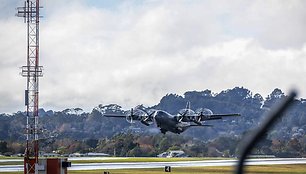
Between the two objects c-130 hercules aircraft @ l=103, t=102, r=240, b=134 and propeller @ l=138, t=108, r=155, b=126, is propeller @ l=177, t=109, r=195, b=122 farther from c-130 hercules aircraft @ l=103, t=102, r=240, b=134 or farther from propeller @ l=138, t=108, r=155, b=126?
propeller @ l=138, t=108, r=155, b=126

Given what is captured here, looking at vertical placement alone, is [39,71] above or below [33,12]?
below

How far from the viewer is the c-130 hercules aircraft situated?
81000mm

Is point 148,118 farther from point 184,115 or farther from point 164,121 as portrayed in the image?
point 164,121

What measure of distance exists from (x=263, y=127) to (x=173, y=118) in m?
80.4

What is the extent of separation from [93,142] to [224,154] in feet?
152

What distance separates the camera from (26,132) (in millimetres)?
46531

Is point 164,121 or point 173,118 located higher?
point 173,118

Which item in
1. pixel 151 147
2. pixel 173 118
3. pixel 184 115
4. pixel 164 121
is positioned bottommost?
pixel 164 121

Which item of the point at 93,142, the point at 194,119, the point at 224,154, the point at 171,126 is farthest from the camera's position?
the point at 93,142

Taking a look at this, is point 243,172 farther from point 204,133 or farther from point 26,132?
point 204,133

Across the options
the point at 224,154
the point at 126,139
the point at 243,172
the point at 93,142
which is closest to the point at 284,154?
the point at 224,154

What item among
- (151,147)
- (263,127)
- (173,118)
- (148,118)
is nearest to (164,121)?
(173,118)

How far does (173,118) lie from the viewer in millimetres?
83250

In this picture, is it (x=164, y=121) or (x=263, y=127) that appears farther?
(x=164, y=121)
